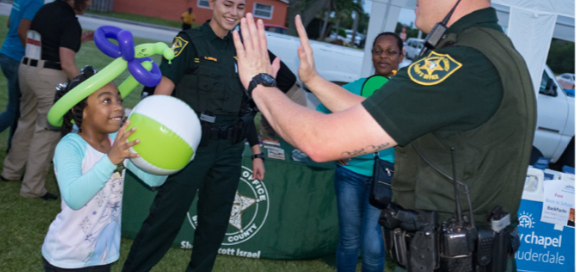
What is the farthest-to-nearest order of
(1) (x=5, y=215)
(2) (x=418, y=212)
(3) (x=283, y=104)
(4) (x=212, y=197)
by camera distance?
(1) (x=5, y=215) → (4) (x=212, y=197) → (2) (x=418, y=212) → (3) (x=283, y=104)

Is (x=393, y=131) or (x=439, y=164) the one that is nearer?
(x=393, y=131)

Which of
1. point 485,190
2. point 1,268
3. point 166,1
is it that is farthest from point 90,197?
point 166,1

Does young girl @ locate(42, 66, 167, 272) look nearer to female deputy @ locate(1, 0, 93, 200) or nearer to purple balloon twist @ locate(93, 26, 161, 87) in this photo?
purple balloon twist @ locate(93, 26, 161, 87)

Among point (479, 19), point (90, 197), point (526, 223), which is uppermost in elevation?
point (479, 19)

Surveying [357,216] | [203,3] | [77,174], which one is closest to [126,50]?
[77,174]

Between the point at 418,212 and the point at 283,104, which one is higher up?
the point at 283,104

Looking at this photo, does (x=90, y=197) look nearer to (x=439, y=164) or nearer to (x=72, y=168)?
(x=72, y=168)

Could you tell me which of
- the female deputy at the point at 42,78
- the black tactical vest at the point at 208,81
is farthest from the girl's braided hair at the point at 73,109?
the female deputy at the point at 42,78

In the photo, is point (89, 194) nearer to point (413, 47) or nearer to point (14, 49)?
point (14, 49)

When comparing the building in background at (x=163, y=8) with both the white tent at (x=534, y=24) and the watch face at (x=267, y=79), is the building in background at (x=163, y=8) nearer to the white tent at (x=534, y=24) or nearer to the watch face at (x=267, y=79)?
the white tent at (x=534, y=24)

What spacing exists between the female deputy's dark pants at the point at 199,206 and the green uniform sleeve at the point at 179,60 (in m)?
0.48

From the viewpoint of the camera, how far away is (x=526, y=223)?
16.5 feet

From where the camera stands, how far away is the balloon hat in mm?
2559

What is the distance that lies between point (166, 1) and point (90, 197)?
37.6 meters
